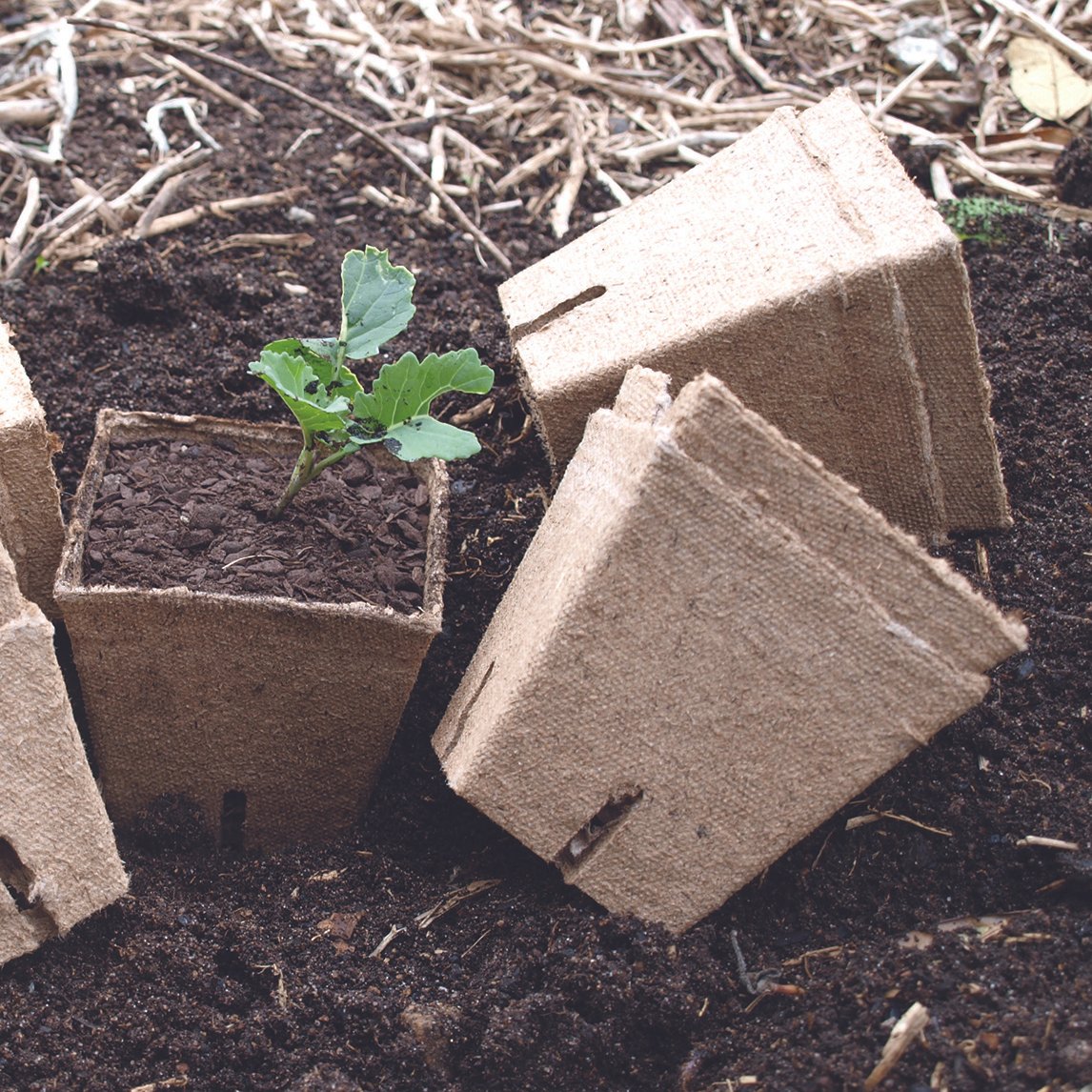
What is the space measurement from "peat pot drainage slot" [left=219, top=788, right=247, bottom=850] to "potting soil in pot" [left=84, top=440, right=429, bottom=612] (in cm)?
44

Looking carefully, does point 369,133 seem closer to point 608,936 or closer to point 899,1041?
point 608,936

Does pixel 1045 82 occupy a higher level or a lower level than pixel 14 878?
higher

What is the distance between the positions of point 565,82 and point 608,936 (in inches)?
102

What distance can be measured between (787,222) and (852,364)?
0.84 ft

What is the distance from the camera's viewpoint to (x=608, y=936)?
168 cm

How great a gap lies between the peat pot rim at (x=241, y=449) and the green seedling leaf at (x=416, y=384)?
243mm

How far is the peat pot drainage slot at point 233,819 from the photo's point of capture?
210 cm

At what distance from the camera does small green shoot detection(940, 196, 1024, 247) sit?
285cm

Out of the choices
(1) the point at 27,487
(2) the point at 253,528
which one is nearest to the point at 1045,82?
(2) the point at 253,528

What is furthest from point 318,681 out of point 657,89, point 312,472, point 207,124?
point 657,89

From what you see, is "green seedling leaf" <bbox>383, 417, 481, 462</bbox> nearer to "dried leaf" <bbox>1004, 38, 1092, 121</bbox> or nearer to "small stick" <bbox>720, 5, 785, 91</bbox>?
"small stick" <bbox>720, 5, 785, 91</bbox>

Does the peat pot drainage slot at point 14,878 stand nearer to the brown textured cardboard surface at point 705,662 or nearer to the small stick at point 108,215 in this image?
the brown textured cardboard surface at point 705,662

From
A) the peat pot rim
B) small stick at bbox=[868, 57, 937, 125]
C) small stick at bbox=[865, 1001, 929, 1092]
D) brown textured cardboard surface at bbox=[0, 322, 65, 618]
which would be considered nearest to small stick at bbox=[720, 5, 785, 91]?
small stick at bbox=[868, 57, 937, 125]

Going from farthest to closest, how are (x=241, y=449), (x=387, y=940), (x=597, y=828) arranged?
1. (x=241, y=449)
2. (x=387, y=940)
3. (x=597, y=828)
